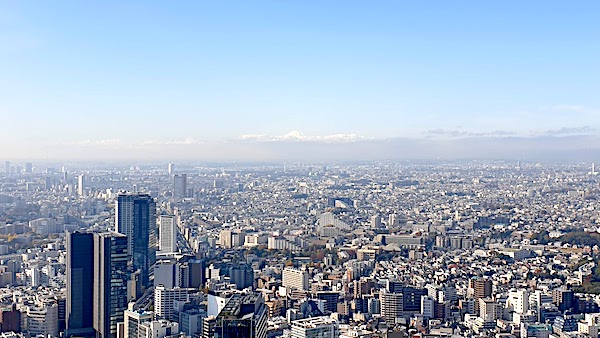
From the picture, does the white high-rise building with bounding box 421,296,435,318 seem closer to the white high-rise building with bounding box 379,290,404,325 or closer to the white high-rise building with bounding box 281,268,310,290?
the white high-rise building with bounding box 379,290,404,325

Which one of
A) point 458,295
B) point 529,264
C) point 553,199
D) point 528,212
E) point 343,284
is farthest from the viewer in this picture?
point 553,199

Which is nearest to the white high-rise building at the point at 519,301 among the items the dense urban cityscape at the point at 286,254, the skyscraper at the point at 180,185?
the dense urban cityscape at the point at 286,254

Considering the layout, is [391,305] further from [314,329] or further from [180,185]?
[180,185]

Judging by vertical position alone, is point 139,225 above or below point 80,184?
below

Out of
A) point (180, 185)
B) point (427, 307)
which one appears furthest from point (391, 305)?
point (180, 185)

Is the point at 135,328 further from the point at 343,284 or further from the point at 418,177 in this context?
the point at 418,177

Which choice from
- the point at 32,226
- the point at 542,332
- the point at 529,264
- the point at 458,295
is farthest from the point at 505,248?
the point at 32,226

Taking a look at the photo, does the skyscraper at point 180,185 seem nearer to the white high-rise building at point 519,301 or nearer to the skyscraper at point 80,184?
the skyscraper at point 80,184
